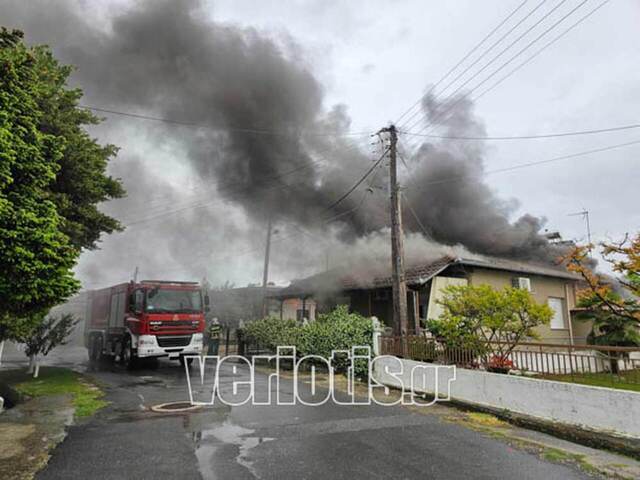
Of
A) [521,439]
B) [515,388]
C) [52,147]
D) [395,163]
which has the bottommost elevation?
[521,439]

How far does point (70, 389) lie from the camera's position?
9.12 meters

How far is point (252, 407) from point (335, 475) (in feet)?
11.4

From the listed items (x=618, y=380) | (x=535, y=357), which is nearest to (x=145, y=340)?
(x=535, y=357)

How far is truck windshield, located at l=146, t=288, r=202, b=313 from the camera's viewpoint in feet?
40.0

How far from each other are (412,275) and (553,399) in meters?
7.14

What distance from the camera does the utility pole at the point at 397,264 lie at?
10123 mm

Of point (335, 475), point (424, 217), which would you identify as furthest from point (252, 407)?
point (424, 217)

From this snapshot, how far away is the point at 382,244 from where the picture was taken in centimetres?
1628

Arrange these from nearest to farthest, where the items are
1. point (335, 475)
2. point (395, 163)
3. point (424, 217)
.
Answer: point (335, 475), point (395, 163), point (424, 217)

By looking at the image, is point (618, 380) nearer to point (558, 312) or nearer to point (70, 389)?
point (70, 389)

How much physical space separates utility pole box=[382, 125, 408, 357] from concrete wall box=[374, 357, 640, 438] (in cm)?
193

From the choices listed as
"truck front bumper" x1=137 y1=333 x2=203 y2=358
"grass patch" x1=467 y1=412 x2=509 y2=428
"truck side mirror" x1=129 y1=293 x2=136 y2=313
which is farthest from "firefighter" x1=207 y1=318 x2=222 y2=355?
"grass patch" x1=467 y1=412 x2=509 y2=428

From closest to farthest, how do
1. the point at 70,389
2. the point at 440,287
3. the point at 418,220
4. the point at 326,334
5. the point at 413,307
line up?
the point at 70,389
the point at 326,334
the point at 440,287
the point at 413,307
the point at 418,220

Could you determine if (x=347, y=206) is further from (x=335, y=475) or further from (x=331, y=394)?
(x=335, y=475)
